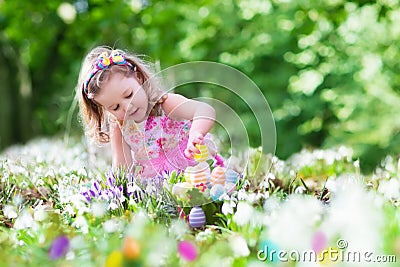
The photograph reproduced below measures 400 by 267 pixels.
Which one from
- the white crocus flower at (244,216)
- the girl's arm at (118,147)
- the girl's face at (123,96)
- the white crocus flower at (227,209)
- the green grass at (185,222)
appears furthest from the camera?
the girl's arm at (118,147)

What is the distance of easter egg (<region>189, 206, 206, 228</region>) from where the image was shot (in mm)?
2682

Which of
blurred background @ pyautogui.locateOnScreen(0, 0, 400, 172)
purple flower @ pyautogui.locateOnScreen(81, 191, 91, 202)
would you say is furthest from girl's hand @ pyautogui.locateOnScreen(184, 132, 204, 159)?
blurred background @ pyautogui.locateOnScreen(0, 0, 400, 172)

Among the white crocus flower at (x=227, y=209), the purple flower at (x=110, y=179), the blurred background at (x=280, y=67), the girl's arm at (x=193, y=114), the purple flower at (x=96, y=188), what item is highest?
the blurred background at (x=280, y=67)

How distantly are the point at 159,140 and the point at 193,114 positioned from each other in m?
0.29

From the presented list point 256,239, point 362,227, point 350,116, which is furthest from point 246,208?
point 350,116

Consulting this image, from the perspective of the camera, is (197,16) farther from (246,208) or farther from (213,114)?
(246,208)

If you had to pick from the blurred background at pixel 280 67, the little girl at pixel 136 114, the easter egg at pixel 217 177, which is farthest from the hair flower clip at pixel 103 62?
the blurred background at pixel 280 67

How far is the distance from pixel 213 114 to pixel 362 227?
1354 millimetres

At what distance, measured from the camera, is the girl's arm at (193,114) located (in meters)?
2.80

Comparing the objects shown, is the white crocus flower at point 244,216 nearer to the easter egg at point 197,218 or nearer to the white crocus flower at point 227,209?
the white crocus flower at point 227,209

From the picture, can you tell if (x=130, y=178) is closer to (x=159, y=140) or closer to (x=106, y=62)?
(x=159, y=140)

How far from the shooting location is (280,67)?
10.1 meters

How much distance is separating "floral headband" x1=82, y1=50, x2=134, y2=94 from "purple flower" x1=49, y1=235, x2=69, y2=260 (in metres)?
1.40

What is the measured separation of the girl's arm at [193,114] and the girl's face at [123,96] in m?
0.15
